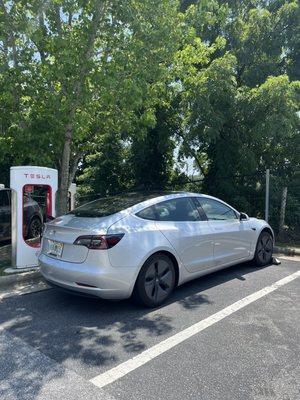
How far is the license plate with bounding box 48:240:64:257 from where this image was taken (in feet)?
16.8

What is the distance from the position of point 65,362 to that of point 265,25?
11624mm

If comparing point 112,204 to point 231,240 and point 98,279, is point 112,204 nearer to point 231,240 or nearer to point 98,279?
point 98,279

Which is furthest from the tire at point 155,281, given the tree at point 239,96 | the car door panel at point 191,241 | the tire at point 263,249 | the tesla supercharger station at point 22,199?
the tree at point 239,96

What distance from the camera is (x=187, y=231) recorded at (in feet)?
18.6

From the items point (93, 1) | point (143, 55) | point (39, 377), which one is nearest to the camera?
point (39, 377)

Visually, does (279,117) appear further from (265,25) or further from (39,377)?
(39,377)

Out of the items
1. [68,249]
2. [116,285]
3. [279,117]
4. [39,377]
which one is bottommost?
[39,377]

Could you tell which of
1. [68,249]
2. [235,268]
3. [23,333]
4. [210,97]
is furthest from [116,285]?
[210,97]

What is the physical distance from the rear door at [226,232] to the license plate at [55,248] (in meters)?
2.29

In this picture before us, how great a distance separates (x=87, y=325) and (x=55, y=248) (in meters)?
1.14

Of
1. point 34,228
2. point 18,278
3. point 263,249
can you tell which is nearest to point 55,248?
point 18,278

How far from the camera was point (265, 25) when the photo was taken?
40.0 feet

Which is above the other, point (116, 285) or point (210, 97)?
point (210, 97)

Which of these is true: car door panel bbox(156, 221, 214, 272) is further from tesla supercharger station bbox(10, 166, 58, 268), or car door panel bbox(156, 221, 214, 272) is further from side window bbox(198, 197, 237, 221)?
tesla supercharger station bbox(10, 166, 58, 268)
